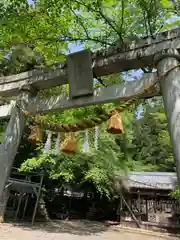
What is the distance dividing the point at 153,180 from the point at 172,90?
545 inches

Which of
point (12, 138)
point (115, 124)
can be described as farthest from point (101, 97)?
point (12, 138)

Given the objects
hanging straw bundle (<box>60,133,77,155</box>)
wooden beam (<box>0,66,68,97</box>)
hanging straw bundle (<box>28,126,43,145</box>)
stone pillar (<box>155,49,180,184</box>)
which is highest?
wooden beam (<box>0,66,68,97</box>)

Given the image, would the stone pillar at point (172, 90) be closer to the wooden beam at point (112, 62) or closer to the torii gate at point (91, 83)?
the torii gate at point (91, 83)

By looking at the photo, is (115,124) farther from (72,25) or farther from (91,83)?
(72,25)

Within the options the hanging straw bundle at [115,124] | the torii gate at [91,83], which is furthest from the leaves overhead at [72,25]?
the hanging straw bundle at [115,124]

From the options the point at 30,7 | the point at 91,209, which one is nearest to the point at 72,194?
the point at 91,209

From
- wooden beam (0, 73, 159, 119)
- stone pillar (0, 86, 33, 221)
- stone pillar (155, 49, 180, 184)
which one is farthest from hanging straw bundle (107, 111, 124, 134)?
stone pillar (0, 86, 33, 221)

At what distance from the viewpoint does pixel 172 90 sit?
264 centimetres

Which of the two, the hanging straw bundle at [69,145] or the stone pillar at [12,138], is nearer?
the hanging straw bundle at [69,145]

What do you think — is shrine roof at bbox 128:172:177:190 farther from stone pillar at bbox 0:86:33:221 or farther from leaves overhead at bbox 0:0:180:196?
stone pillar at bbox 0:86:33:221

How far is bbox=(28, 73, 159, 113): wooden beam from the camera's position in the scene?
2.99 meters

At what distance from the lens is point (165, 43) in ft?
9.54

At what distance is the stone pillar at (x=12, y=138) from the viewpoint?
3.25 meters

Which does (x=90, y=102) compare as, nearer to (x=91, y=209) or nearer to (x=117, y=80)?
(x=117, y=80)
